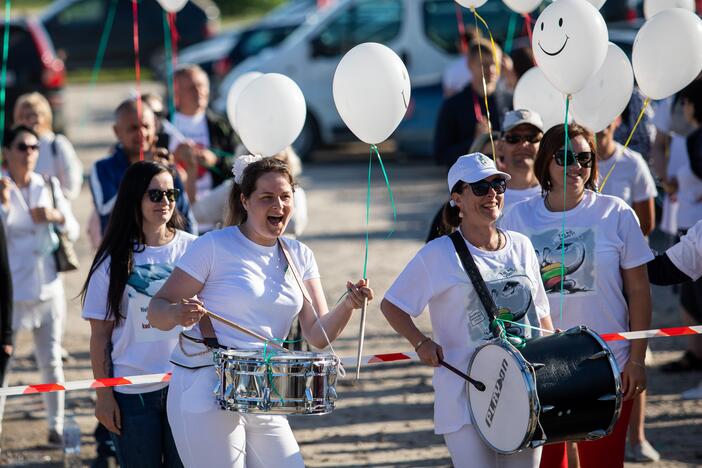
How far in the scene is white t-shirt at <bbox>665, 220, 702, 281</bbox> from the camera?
5074mm

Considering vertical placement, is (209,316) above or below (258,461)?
above

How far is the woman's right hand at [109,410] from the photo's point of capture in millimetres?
4867

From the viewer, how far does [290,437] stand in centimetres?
450

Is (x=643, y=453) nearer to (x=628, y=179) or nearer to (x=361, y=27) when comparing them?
(x=628, y=179)

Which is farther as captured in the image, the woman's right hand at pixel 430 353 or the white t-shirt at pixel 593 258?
the white t-shirt at pixel 593 258

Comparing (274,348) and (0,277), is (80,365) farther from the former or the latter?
(274,348)

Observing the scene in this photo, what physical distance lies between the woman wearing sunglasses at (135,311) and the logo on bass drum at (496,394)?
133 cm

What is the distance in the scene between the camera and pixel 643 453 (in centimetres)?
643

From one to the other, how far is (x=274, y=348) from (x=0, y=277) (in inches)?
86.3

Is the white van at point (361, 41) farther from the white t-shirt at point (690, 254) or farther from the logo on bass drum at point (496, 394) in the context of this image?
the logo on bass drum at point (496, 394)

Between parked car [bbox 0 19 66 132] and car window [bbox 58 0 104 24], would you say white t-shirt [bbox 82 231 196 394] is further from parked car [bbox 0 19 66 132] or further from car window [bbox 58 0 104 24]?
car window [bbox 58 0 104 24]

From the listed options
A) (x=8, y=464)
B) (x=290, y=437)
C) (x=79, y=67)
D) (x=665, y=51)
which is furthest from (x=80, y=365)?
(x=79, y=67)

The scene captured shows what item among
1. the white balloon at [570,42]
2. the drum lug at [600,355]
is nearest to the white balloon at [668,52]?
the white balloon at [570,42]

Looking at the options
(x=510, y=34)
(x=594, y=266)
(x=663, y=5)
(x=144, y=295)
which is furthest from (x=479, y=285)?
(x=510, y=34)
